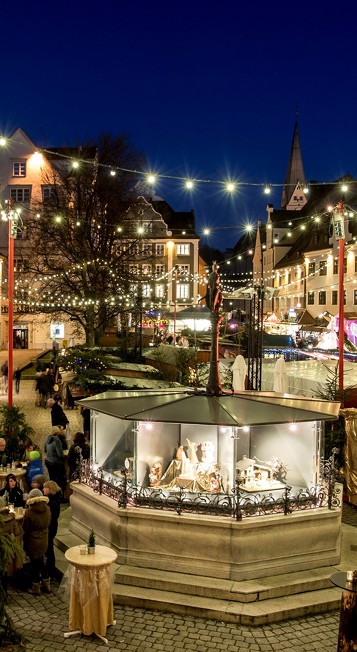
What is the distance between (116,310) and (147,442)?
28.0 meters

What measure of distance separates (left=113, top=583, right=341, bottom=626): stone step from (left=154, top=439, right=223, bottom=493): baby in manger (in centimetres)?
181

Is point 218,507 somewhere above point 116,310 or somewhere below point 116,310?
below

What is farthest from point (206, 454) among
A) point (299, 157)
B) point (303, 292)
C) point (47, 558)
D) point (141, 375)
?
point (299, 157)

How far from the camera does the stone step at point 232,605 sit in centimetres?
858

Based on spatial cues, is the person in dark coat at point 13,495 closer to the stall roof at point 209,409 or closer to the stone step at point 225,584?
the stall roof at point 209,409

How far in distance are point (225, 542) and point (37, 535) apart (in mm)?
2682

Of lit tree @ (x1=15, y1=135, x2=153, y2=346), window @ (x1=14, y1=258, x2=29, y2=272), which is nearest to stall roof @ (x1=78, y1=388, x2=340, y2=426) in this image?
lit tree @ (x1=15, y1=135, x2=153, y2=346)

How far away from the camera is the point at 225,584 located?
922 cm

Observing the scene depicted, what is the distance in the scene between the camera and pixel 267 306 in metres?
73.1

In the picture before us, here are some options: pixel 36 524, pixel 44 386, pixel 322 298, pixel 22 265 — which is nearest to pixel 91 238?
pixel 22 265

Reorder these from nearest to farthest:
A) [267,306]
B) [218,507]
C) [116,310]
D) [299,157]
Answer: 1. [218,507]
2. [116,310]
3. [267,306]
4. [299,157]

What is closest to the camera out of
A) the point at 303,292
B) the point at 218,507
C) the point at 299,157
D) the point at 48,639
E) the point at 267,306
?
the point at 48,639

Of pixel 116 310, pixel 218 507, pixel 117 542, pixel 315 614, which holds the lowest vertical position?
pixel 315 614

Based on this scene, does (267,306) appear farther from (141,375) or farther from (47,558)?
(47,558)
